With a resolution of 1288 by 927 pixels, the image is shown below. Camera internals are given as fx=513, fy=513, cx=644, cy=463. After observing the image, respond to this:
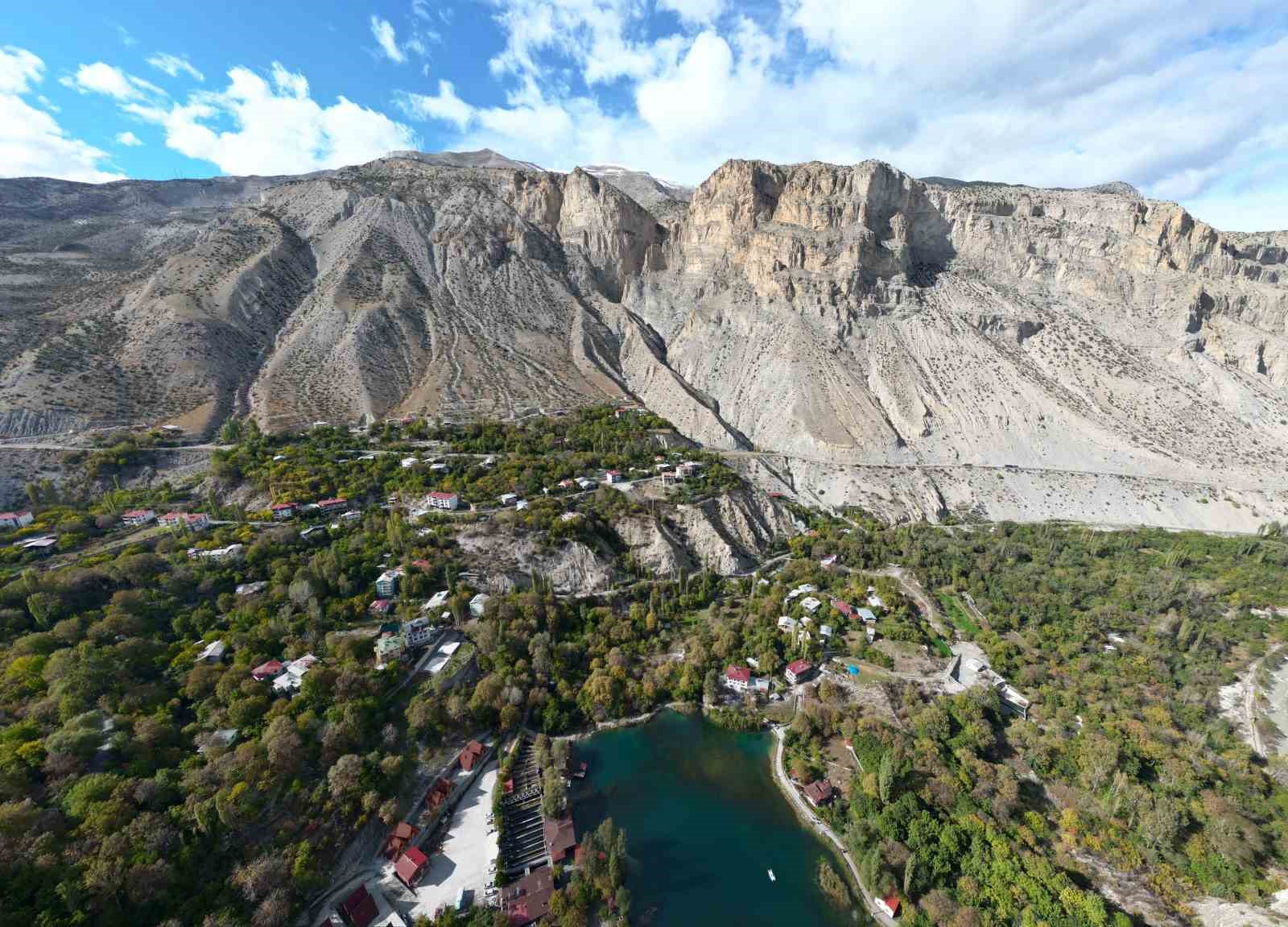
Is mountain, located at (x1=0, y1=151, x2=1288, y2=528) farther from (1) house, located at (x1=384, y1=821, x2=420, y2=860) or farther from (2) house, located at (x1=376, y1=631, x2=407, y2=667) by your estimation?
(1) house, located at (x1=384, y1=821, x2=420, y2=860)

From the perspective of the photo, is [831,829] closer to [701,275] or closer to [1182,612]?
[1182,612]

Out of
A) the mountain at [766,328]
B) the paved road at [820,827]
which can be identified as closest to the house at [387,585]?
the paved road at [820,827]

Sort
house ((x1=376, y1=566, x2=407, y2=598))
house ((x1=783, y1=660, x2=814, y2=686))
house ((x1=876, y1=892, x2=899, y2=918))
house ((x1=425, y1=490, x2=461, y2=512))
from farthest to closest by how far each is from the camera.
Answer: house ((x1=425, y1=490, x2=461, y2=512)) → house ((x1=376, y1=566, x2=407, y2=598)) → house ((x1=783, y1=660, x2=814, y2=686)) → house ((x1=876, y1=892, x2=899, y2=918))

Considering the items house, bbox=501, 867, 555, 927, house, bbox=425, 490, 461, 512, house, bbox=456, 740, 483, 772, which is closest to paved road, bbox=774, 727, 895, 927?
house, bbox=501, 867, 555, 927

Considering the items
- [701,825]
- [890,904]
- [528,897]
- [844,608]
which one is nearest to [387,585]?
[528,897]

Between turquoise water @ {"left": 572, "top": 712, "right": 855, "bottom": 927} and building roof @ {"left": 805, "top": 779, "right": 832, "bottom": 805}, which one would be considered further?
building roof @ {"left": 805, "top": 779, "right": 832, "bottom": 805}

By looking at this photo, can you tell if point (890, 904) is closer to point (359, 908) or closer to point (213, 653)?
point (359, 908)
